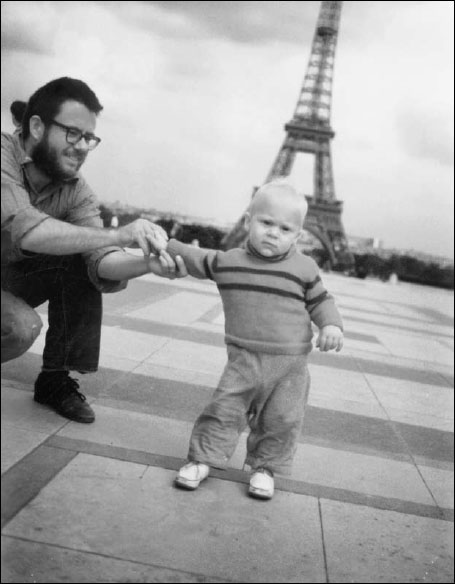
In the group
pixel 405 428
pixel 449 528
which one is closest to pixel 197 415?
pixel 449 528

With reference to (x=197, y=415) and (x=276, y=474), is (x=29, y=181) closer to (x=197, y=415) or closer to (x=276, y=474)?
(x=197, y=415)

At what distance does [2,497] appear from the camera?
866mm

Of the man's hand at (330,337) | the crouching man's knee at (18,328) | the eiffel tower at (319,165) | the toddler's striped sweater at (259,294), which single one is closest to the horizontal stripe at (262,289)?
the toddler's striped sweater at (259,294)

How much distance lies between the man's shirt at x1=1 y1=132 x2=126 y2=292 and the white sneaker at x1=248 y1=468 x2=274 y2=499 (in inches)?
26.7

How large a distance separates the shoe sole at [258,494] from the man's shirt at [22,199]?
2.28 feet

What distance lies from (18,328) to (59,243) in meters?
0.12

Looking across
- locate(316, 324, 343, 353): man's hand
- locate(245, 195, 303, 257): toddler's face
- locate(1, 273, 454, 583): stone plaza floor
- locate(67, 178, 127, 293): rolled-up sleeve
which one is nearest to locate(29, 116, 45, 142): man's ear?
locate(67, 178, 127, 293): rolled-up sleeve

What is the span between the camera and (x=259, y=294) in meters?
1.37

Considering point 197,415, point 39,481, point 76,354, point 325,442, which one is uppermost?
point 76,354

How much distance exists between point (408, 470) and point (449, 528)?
235mm

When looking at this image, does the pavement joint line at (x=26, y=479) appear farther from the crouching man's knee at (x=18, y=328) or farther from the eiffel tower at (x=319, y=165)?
the eiffel tower at (x=319, y=165)

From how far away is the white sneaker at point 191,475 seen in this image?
1.29 metres

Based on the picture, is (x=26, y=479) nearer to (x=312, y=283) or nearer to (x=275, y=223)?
(x=275, y=223)

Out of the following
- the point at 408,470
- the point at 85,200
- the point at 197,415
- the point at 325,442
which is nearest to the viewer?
the point at 85,200
